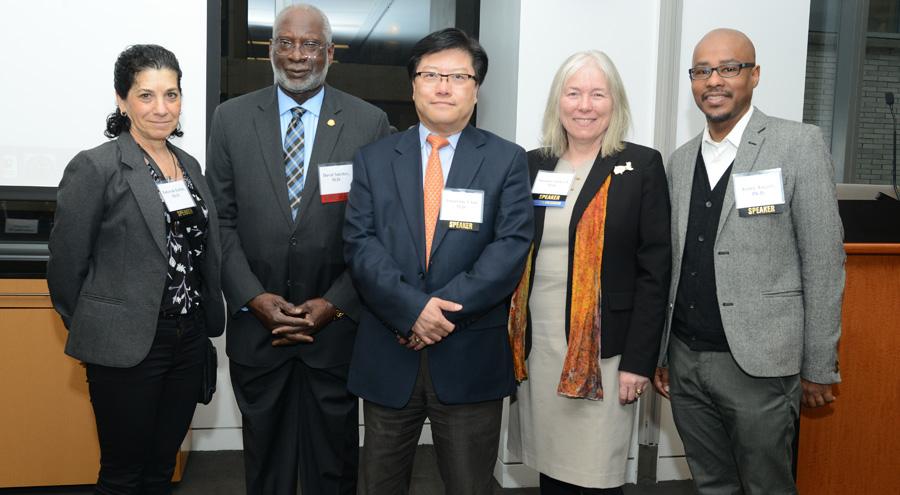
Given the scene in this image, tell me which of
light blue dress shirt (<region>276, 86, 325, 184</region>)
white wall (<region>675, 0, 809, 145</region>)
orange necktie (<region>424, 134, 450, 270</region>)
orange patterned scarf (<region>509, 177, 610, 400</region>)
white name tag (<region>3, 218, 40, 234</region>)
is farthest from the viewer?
white wall (<region>675, 0, 809, 145</region>)

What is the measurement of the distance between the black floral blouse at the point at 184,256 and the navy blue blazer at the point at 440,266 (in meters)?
0.47

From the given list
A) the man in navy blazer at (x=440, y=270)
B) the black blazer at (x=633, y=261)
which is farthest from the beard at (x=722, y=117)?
the man in navy blazer at (x=440, y=270)

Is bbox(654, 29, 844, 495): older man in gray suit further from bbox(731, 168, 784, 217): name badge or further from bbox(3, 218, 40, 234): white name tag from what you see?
bbox(3, 218, 40, 234): white name tag

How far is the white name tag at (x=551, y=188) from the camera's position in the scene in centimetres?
226

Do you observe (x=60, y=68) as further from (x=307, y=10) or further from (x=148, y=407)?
(x=148, y=407)

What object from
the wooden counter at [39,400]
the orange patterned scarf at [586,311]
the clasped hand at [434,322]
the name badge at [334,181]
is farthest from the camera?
the wooden counter at [39,400]

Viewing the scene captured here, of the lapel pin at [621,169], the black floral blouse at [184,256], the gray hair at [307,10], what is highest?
the gray hair at [307,10]

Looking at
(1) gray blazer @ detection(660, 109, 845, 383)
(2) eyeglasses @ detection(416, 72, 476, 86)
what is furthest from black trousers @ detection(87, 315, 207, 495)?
(1) gray blazer @ detection(660, 109, 845, 383)

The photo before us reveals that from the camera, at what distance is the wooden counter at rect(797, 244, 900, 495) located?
244cm

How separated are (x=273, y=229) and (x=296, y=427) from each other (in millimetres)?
693

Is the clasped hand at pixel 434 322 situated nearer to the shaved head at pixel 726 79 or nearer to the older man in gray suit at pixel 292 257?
the older man in gray suit at pixel 292 257

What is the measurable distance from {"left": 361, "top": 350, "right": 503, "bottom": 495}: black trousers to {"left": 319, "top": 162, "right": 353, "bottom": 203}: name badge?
61 cm

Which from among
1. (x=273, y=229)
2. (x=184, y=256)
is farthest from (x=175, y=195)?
(x=273, y=229)

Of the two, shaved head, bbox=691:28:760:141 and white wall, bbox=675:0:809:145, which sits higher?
white wall, bbox=675:0:809:145
